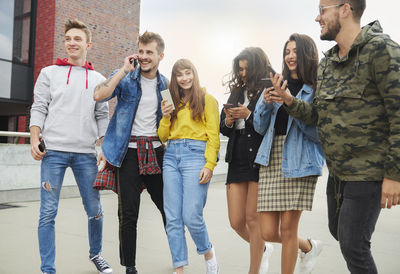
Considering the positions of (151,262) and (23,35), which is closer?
(151,262)

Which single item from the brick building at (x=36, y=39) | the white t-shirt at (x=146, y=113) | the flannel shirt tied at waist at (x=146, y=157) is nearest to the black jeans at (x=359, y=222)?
the flannel shirt tied at waist at (x=146, y=157)

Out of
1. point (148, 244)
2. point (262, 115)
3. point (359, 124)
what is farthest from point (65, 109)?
point (359, 124)

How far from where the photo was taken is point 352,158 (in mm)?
2418

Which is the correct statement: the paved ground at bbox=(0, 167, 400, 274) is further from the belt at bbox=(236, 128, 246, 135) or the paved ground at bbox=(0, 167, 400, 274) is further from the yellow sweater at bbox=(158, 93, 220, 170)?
the belt at bbox=(236, 128, 246, 135)

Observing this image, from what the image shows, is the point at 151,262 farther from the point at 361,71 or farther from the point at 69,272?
the point at 361,71

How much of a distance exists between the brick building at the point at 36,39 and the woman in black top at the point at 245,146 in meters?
10.9

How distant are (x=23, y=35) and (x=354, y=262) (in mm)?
14412

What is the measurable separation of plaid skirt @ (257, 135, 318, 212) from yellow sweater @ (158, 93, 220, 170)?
49 cm

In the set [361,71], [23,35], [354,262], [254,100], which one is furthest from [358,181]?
[23,35]

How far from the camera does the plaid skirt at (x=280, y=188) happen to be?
325cm

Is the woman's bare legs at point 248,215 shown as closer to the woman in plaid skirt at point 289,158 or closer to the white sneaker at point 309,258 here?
the woman in plaid skirt at point 289,158

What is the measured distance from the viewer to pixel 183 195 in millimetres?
3656

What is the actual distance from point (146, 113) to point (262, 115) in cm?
106

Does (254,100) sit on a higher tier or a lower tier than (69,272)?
higher
